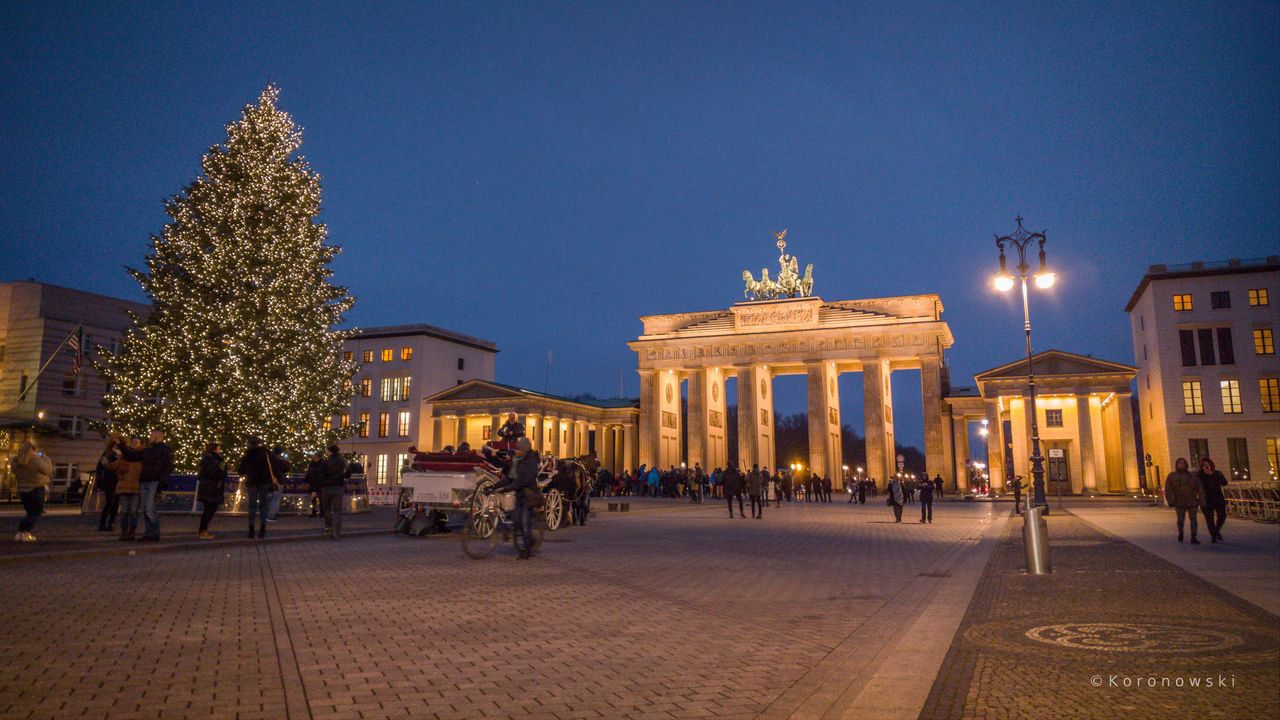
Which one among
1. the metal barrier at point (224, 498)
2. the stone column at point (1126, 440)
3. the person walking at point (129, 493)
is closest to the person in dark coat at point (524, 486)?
the person walking at point (129, 493)

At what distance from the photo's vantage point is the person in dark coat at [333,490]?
17.3 m

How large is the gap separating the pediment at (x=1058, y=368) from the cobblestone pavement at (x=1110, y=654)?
50237 millimetres

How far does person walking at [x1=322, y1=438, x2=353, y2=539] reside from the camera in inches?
680

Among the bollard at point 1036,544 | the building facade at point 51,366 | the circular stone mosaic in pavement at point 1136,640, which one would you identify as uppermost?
the building facade at point 51,366

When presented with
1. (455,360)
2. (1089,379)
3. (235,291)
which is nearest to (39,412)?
(235,291)

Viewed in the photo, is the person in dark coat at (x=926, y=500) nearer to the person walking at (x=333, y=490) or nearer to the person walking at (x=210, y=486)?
the person walking at (x=333, y=490)

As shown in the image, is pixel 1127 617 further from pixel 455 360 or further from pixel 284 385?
pixel 455 360

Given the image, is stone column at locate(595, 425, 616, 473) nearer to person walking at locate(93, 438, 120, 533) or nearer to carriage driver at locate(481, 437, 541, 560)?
person walking at locate(93, 438, 120, 533)

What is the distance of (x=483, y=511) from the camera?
14086 mm

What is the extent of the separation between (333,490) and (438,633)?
468 inches

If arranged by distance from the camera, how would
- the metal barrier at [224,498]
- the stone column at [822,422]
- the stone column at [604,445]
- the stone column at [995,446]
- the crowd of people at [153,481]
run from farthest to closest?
the stone column at [604,445] < the stone column at [822,422] < the stone column at [995,446] < the metal barrier at [224,498] < the crowd of people at [153,481]

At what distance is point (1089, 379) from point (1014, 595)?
5421 centimetres

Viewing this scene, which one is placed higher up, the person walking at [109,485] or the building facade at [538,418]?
the building facade at [538,418]

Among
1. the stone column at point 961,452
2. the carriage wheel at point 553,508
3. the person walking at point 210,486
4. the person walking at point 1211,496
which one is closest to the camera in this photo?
the person walking at point 210,486
